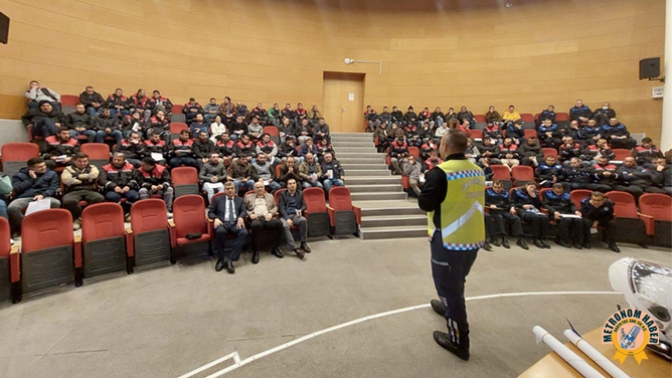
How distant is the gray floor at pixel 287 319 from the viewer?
2.15 m

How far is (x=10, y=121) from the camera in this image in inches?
259

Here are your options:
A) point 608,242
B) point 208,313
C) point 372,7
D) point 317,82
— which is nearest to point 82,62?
point 317,82

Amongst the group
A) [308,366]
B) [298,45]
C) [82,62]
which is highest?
[298,45]

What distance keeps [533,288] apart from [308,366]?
9.37ft

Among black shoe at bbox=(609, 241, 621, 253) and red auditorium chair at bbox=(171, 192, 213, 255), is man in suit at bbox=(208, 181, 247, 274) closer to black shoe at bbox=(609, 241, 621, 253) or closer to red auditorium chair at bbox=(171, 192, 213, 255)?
red auditorium chair at bbox=(171, 192, 213, 255)

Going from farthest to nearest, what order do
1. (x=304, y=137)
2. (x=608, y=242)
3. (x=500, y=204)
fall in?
(x=304, y=137), (x=500, y=204), (x=608, y=242)

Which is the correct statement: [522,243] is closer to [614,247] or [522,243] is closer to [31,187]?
[614,247]

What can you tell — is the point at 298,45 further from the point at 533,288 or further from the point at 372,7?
the point at 533,288

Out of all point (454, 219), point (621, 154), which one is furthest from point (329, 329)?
point (621, 154)

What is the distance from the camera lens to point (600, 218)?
201 inches

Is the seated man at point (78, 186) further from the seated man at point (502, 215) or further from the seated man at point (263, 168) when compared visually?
the seated man at point (502, 215)

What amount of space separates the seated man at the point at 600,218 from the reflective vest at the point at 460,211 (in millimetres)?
4590

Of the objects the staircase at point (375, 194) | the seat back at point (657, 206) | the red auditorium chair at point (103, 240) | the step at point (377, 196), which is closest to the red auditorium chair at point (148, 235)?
the red auditorium chair at point (103, 240)

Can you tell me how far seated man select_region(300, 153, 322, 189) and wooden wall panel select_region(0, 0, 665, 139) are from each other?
5.50 m
